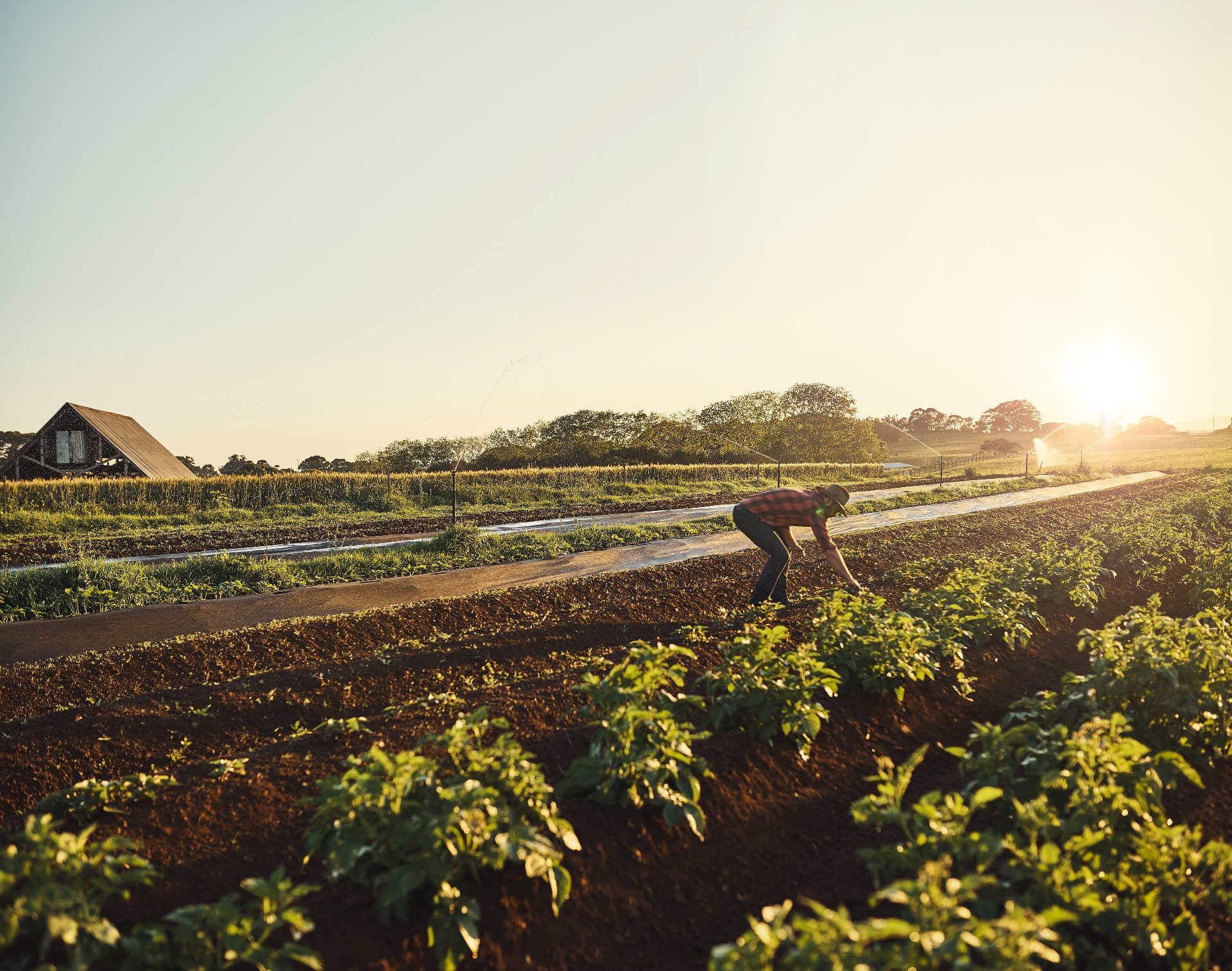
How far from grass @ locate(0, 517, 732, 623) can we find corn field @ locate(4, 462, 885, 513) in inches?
515

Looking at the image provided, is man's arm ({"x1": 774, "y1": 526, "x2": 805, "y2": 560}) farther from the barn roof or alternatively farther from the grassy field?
the grassy field

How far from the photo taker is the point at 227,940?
2.17 m

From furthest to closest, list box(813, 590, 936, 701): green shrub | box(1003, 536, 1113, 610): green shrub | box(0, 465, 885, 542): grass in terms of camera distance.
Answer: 1. box(0, 465, 885, 542): grass
2. box(1003, 536, 1113, 610): green shrub
3. box(813, 590, 936, 701): green shrub

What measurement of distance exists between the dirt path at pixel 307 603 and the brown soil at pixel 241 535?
4.34 metres

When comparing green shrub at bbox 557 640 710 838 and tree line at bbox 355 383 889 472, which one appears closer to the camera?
green shrub at bbox 557 640 710 838

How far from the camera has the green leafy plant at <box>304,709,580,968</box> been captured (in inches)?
99.6

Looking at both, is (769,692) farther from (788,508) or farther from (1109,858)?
(788,508)

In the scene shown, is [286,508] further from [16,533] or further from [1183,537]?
[1183,537]

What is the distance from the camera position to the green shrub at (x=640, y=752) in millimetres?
3203

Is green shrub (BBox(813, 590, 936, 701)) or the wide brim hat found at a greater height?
the wide brim hat

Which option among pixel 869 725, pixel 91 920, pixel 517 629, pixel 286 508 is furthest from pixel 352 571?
pixel 286 508

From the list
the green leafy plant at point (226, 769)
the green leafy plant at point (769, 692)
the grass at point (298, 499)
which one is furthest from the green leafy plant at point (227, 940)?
the grass at point (298, 499)

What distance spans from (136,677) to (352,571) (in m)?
5.30

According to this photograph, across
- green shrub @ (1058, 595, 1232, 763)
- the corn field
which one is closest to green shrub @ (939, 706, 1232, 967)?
green shrub @ (1058, 595, 1232, 763)
